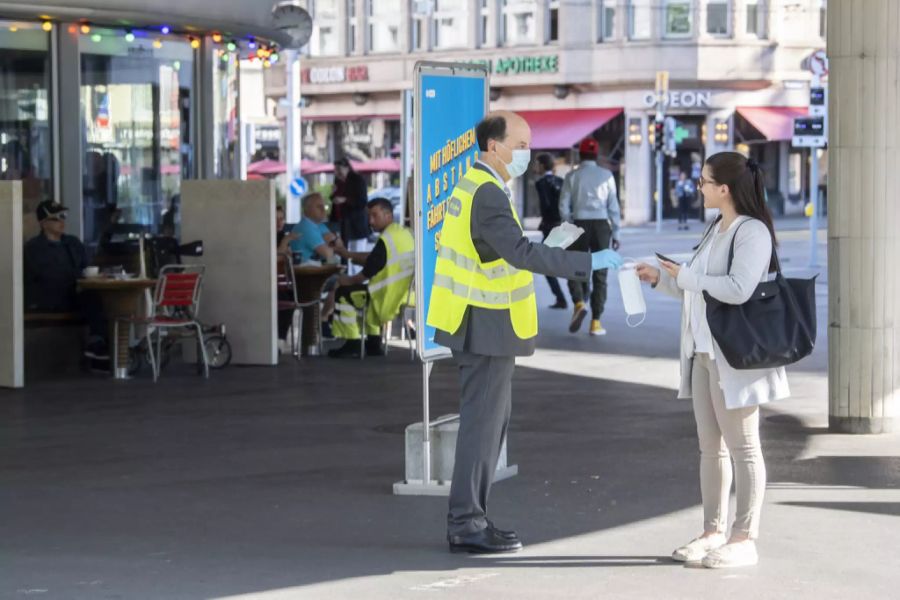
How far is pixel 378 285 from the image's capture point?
1694cm

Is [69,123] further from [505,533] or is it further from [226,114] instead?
[505,533]

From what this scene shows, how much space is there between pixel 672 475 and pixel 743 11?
152ft

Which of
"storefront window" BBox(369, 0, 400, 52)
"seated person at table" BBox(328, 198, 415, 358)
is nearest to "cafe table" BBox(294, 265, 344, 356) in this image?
"seated person at table" BBox(328, 198, 415, 358)

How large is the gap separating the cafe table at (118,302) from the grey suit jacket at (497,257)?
26.0 feet

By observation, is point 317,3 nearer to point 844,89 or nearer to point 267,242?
point 267,242

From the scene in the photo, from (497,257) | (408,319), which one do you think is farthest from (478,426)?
(408,319)

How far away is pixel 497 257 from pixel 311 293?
10.1m

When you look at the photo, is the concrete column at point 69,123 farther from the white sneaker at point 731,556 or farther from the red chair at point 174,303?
the white sneaker at point 731,556

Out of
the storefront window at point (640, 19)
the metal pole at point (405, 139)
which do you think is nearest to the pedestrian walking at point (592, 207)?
the metal pole at point (405, 139)

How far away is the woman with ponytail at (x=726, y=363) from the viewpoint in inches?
292

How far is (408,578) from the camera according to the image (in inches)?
292

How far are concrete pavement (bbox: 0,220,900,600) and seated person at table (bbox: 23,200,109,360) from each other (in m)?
0.96

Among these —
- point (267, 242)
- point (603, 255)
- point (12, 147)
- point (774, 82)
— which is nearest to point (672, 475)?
point (603, 255)

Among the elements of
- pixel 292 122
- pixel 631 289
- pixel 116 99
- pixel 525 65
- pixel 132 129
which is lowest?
pixel 631 289
